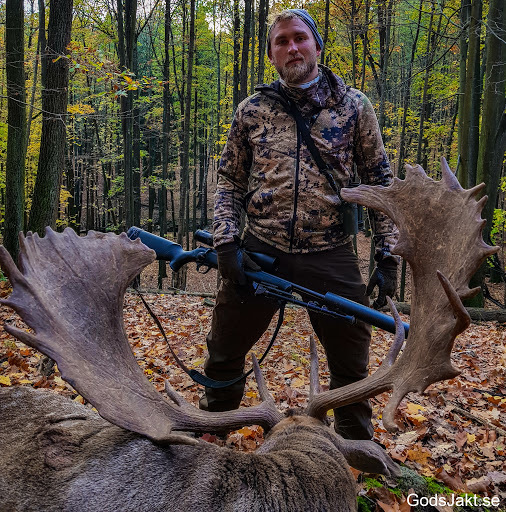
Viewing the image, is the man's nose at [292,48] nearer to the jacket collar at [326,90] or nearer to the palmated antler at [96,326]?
the jacket collar at [326,90]

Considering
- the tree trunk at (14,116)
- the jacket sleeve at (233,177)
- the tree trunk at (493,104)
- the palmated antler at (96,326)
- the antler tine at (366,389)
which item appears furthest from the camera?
the tree trunk at (14,116)

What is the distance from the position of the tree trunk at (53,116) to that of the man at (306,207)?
5.76 metres

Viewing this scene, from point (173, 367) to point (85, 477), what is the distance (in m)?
3.87

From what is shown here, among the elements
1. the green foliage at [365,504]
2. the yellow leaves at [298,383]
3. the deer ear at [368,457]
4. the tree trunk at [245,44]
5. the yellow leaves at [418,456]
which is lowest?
the yellow leaves at [298,383]

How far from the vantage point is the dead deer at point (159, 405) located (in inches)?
69.2

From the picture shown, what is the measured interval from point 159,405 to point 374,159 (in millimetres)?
2142

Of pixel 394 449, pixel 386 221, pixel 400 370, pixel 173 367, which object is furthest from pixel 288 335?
pixel 400 370

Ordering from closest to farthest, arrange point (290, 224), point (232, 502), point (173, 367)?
point (232, 502), point (290, 224), point (173, 367)

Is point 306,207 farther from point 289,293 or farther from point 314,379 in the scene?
point 314,379

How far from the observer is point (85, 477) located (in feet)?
5.96

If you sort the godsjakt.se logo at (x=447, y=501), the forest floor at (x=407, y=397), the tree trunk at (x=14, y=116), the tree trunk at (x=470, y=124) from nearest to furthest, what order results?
the godsjakt.se logo at (x=447, y=501), the forest floor at (x=407, y=397), the tree trunk at (x=14, y=116), the tree trunk at (x=470, y=124)

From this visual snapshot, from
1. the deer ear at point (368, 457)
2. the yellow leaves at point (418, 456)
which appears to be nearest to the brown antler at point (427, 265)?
the deer ear at point (368, 457)

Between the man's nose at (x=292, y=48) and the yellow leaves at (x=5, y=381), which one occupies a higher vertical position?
the man's nose at (x=292, y=48)

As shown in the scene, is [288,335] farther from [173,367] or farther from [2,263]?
[2,263]
